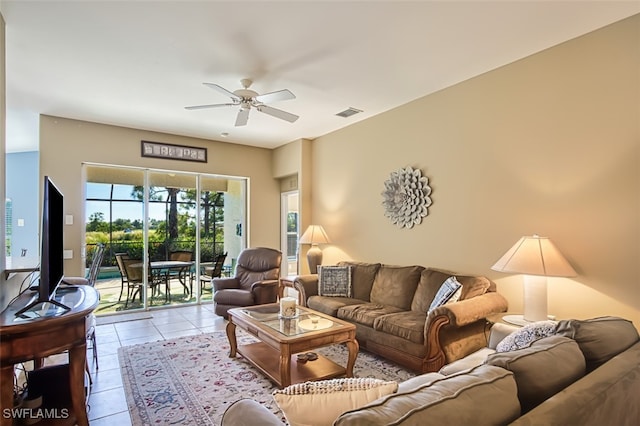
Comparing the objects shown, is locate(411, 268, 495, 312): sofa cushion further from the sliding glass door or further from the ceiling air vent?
the sliding glass door

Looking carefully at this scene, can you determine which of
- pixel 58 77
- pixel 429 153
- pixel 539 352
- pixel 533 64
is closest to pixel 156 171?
pixel 58 77

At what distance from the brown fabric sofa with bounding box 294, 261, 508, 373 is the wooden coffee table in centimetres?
51

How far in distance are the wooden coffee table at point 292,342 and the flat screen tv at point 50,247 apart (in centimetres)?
150

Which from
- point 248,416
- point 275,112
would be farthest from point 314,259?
point 248,416

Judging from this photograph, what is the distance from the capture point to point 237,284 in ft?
17.5

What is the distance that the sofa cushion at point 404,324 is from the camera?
3.10 m

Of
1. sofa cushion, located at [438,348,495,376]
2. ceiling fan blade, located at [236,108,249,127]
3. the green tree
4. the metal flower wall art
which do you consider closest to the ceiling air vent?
the metal flower wall art

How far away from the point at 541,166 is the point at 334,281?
2.69 m

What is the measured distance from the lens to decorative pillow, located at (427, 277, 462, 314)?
316cm

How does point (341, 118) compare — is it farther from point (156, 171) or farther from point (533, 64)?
point (156, 171)

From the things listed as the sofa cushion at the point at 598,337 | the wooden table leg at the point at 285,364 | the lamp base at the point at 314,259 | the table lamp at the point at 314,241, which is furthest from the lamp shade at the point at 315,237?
the sofa cushion at the point at 598,337

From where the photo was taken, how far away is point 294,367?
3.05 m

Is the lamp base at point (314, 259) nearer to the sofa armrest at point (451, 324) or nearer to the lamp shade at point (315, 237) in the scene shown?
the lamp shade at point (315, 237)

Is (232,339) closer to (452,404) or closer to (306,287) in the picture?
(306,287)
